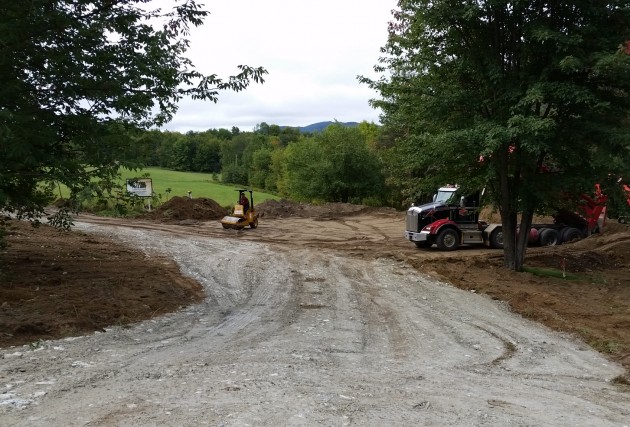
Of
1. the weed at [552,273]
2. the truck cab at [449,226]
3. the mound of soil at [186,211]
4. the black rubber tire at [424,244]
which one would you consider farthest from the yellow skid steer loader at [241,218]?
the weed at [552,273]

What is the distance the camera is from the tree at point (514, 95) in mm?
12523

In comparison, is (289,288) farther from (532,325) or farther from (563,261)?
(563,261)

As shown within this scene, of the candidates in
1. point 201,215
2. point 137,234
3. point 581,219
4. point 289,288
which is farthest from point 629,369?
point 201,215

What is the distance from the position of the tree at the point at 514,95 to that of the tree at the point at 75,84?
6.59m

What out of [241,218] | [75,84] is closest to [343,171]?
[241,218]

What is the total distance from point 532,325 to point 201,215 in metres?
25.2

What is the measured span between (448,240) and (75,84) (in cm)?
1535

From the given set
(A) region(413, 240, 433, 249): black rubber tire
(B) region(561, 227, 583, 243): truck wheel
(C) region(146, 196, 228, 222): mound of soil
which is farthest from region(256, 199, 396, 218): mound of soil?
(B) region(561, 227, 583, 243): truck wheel

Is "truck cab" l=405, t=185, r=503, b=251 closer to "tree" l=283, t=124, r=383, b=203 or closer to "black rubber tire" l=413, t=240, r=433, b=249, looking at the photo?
"black rubber tire" l=413, t=240, r=433, b=249

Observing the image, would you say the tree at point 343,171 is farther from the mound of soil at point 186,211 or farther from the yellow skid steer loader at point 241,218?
the yellow skid steer loader at point 241,218

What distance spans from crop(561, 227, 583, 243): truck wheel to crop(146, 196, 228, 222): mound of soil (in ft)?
65.8

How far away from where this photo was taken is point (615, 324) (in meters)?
10.1

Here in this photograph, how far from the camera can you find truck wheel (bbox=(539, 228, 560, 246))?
21.8 meters

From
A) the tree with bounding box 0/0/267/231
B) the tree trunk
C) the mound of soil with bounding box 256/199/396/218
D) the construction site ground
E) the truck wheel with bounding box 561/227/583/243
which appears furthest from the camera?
the mound of soil with bounding box 256/199/396/218
